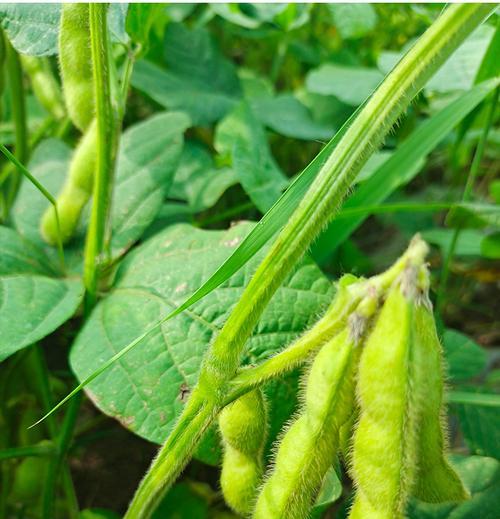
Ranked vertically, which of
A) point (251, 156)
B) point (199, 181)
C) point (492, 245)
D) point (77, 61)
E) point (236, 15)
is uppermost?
point (77, 61)

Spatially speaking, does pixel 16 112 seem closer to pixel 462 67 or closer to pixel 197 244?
pixel 197 244

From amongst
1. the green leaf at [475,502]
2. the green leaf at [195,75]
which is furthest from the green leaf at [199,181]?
the green leaf at [475,502]

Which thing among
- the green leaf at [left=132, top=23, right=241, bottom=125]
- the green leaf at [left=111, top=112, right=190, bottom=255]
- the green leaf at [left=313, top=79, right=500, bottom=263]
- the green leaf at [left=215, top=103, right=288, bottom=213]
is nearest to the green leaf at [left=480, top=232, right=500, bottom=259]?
the green leaf at [left=313, top=79, right=500, bottom=263]

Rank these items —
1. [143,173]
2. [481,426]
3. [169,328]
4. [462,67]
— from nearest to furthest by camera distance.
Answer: [169,328]
[481,426]
[143,173]
[462,67]

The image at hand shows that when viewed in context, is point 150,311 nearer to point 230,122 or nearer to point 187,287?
point 187,287

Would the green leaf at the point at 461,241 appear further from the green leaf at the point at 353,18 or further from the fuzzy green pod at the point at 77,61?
the fuzzy green pod at the point at 77,61

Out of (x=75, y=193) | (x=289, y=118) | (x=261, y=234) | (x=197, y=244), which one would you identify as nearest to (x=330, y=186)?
(x=261, y=234)

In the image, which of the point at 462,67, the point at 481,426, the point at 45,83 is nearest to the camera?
the point at 481,426

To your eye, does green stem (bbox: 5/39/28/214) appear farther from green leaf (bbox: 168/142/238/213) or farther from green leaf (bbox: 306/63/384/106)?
green leaf (bbox: 306/63/384/106)
